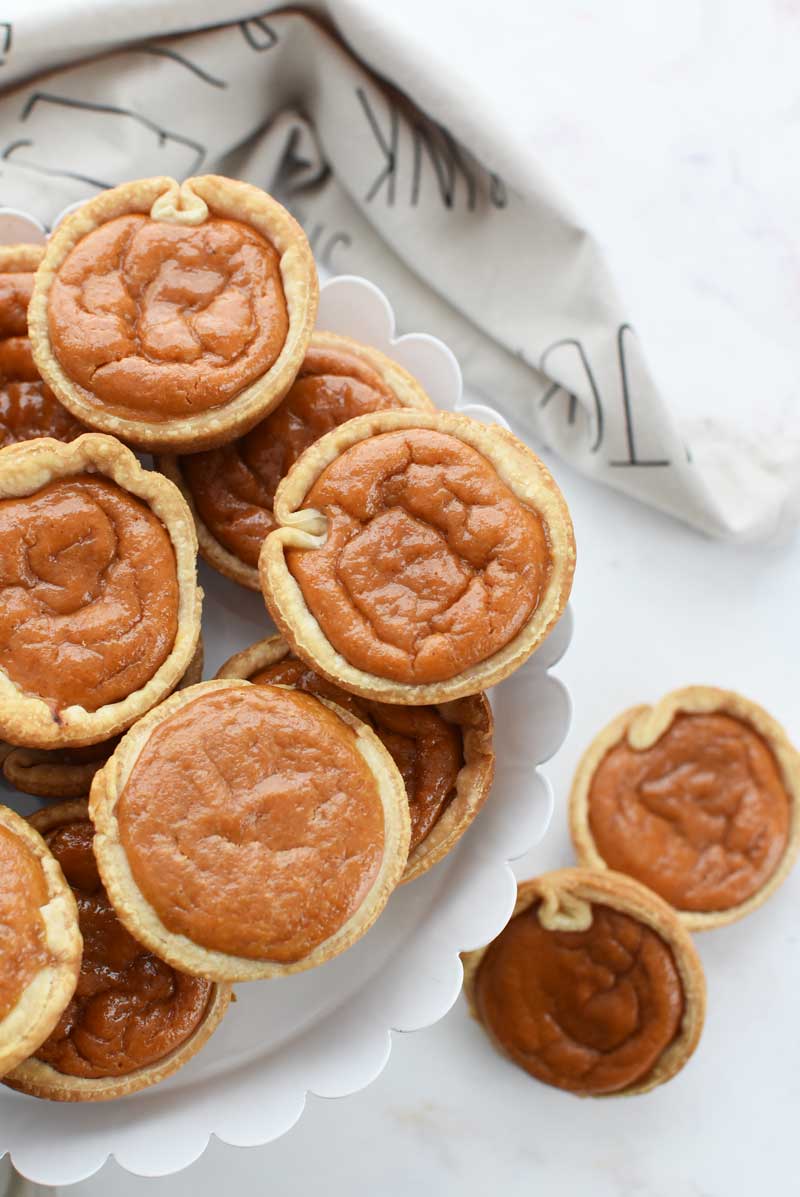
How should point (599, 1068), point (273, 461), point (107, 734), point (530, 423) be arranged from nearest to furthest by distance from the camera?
point (107, 734)
point (273, 461)
point (599, 1068)
point (530, 423)

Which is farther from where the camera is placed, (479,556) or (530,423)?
(530,423)

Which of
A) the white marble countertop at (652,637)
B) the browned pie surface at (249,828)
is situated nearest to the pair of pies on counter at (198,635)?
the browned pie surface at (249,828)

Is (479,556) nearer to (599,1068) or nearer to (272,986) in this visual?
(272,986)

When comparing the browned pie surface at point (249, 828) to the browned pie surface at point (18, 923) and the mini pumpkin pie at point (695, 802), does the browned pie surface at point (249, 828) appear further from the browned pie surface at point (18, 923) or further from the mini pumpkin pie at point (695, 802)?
the mini pumpkin pie at point (695, 802)

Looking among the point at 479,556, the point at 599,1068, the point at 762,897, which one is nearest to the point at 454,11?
the point at 479,556

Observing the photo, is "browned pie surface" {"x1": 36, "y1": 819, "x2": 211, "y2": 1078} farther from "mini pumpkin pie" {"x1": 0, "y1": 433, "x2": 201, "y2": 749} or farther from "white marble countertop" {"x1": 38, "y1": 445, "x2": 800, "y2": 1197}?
"white marble countertop" {"x1": 38, "y1": 445, "x2": 800, "y2": 1197}

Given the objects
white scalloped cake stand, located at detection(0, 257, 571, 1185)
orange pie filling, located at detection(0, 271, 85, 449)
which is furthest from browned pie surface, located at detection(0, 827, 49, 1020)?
orange pie filling, located at detection(0, 271, 85, 449)
